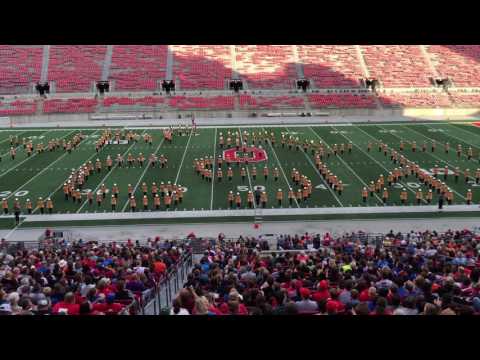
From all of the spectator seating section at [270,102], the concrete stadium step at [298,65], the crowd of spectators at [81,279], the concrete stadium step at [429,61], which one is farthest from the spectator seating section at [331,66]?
the crowd of spectators at [81,279]

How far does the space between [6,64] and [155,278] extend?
4248 centimetres

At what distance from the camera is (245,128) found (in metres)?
32.9

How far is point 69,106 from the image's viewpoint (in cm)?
3919

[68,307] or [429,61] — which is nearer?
[68,307]

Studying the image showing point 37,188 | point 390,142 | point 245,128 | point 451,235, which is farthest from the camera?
point 245,128

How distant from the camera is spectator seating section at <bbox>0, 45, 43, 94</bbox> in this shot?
4147 centimetres

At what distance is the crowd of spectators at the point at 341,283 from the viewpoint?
16.6 ft

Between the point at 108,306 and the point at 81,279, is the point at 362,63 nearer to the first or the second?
the point at 81,279

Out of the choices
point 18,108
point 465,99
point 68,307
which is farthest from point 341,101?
point 68,307

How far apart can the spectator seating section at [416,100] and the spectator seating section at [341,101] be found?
1.18 m

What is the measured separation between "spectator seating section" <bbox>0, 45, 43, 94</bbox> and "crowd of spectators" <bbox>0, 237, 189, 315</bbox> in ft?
115

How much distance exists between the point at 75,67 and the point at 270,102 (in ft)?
58.9

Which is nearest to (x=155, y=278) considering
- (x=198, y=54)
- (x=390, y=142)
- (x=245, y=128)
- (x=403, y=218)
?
(x=403, y=218)

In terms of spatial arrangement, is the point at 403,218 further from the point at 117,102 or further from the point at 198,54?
the point at 198,54
